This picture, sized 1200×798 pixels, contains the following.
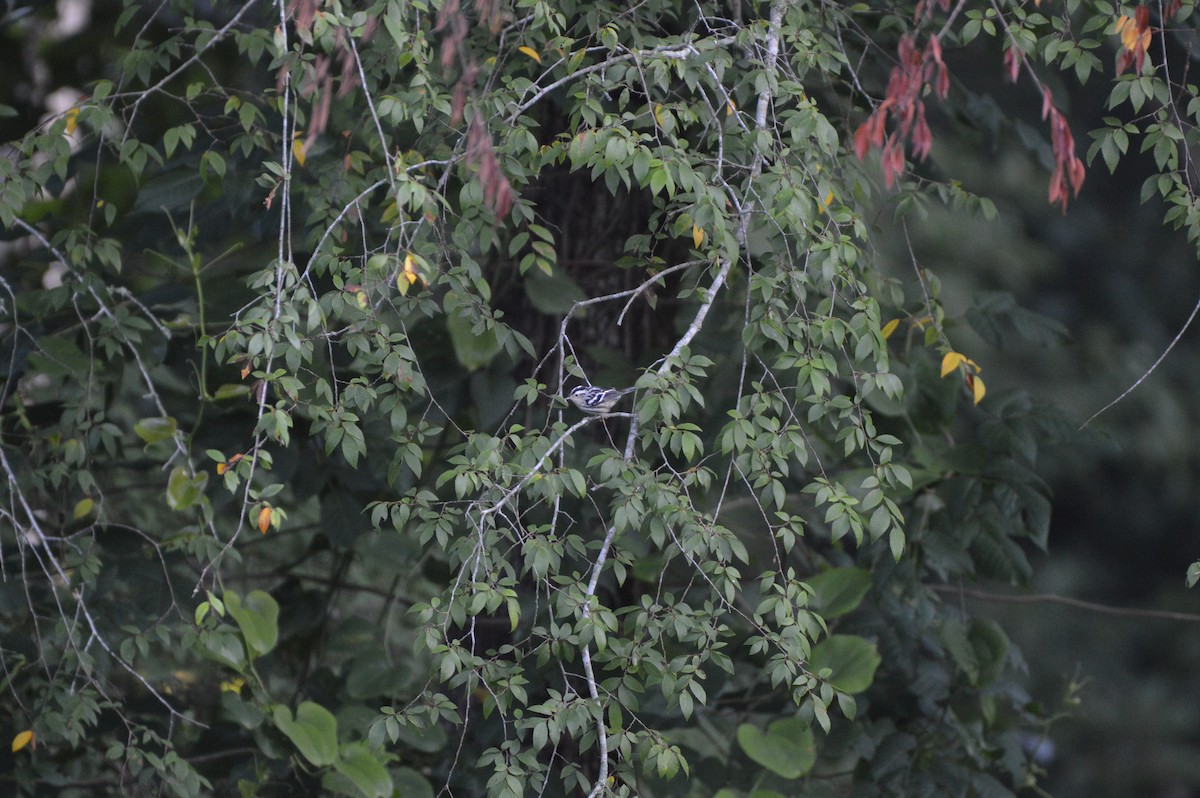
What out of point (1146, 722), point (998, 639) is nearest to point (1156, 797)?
point (1146, 722)

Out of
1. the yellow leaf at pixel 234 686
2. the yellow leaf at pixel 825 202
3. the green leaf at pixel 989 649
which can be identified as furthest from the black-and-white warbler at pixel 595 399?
the green leaf at pixel 989 649

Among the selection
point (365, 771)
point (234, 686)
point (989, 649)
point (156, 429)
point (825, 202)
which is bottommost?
point (989, 649)

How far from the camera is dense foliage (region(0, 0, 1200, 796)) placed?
171 centimetres

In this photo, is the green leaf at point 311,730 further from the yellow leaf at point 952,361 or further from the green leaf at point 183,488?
the yellow leaf at point 952,361

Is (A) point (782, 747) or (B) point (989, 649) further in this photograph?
(B) point (989, 649)

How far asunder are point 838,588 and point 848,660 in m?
0.16

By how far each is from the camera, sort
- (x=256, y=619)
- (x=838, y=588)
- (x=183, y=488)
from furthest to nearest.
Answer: (x=838, y=588) → (x=256, y=619) → (x=183, y=488)

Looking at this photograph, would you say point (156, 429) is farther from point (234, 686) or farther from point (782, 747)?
point (782, 747)

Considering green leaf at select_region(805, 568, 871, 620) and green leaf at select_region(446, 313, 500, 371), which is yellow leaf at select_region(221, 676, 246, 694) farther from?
green leaf at select_region(805, 568, 871, 620)

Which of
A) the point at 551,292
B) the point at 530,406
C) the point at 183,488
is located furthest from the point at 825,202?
the point at 183,488

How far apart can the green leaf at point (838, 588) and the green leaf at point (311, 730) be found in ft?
3.31

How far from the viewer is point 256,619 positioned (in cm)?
242

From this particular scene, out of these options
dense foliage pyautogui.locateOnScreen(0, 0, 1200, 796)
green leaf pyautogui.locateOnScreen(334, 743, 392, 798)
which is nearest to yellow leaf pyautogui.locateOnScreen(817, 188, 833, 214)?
dense foliage pyautogui.locateOnScreen(0, 0, 1200, 796)

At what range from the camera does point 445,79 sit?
1981 millimetres
